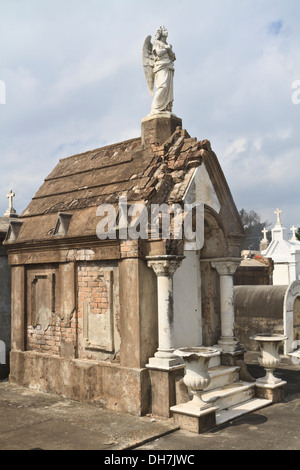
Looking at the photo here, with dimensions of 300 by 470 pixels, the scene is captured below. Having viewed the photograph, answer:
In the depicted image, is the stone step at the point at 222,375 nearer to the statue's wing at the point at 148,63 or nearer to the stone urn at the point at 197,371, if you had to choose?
the stone urn at the point at 197,371

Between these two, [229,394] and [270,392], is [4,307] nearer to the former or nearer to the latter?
[229,394]

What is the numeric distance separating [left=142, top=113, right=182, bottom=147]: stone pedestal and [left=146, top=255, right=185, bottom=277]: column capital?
256 centimetres

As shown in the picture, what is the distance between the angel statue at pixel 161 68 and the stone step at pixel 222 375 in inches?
198

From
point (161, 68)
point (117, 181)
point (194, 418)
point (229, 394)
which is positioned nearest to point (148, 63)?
point (161, 68)

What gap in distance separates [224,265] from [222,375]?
211cm

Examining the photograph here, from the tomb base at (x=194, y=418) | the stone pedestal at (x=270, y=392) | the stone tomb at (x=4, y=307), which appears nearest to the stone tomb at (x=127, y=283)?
the stone pedestal at (x=270, y=392)

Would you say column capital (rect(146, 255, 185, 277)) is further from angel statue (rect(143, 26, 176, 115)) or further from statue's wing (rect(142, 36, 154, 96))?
statue's wing (rect(142, 36, 154, 96))

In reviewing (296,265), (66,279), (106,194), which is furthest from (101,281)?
(296,265)

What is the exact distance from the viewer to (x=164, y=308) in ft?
23.7

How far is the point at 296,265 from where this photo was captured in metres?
17.9

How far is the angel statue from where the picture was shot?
28.8ft

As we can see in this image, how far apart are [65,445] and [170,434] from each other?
4.85 ft

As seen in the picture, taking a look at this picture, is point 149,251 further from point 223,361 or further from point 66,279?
point 223,361

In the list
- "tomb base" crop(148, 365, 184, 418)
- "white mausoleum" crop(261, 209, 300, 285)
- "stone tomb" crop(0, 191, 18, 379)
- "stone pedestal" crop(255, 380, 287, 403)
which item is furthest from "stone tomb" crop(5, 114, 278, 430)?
"white mausoleum" crop(261, 209, 300, 285)
